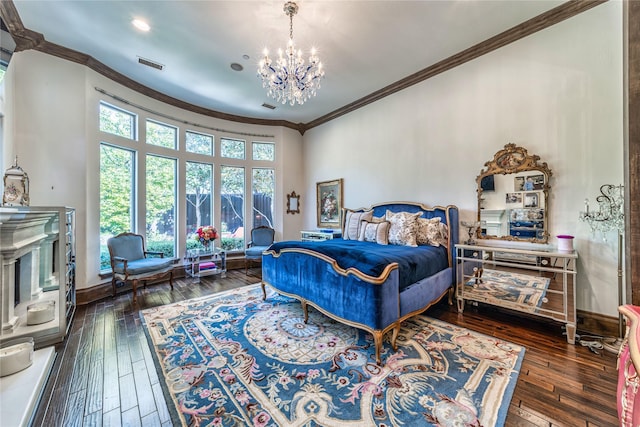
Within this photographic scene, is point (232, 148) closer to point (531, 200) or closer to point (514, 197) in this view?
point (514, 197)

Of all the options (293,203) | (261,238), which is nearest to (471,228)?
(293,203)

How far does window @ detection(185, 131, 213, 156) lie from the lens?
5172 millimetres

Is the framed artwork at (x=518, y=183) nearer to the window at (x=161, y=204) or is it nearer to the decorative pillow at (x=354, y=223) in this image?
the decorative pillow at (x=354, y=223)

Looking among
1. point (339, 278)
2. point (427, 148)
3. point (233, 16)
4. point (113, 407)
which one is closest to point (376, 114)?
point (427, 148)

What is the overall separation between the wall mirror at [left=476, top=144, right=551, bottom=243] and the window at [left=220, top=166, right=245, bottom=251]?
4828mm

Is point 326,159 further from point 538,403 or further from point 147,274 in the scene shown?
point 538,403

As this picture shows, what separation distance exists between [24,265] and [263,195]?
402 cm

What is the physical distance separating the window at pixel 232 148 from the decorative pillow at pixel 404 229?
4026 mm

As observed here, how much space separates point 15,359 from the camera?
1.76 m

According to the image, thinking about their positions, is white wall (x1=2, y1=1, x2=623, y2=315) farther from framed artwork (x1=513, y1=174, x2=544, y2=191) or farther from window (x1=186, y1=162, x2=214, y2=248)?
window (x1=186, y1=162, x2=214, y2=248)

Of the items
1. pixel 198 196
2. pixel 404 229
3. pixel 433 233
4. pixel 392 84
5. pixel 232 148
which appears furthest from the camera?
pixel 232 148

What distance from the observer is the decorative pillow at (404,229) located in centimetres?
351

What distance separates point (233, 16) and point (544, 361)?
4660mm

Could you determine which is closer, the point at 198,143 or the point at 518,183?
the point at 518,183
